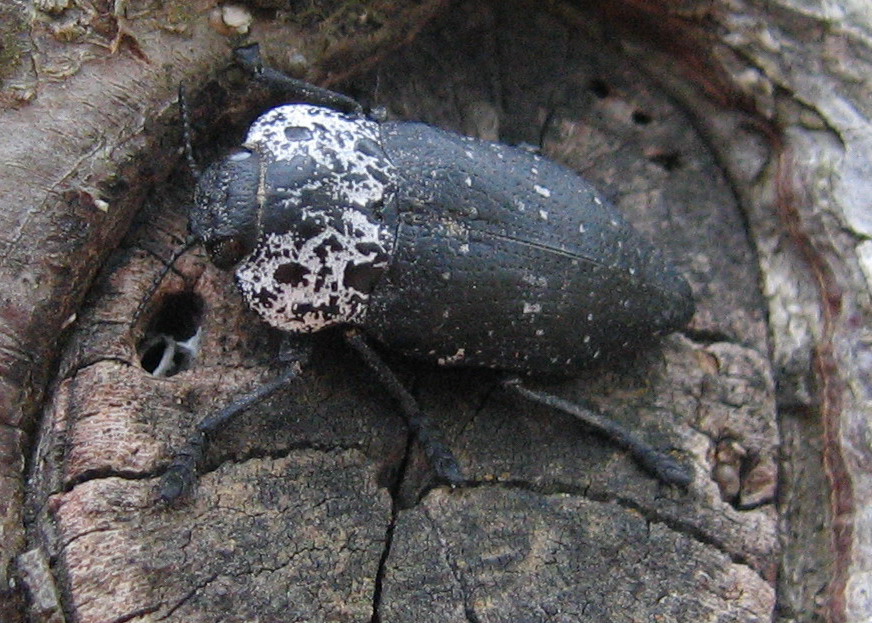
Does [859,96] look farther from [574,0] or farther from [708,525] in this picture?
[708,525]

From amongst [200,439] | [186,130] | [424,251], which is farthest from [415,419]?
[186,130]

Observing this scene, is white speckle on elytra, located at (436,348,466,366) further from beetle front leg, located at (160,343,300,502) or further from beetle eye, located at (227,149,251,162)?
beetle eye, located at (227,149,251,162)

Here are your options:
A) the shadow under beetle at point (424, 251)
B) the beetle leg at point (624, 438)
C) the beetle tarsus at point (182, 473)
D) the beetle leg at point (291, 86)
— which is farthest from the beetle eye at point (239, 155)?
the beetle leg at point (624, 438)

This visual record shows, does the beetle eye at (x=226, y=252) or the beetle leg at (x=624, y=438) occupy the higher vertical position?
the beetle eye at (x=226, y=252)

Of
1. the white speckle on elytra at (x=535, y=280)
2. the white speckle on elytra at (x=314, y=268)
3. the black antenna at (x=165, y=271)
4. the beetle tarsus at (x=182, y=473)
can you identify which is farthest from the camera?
the white speckle on elytra at (x=535, y=280)

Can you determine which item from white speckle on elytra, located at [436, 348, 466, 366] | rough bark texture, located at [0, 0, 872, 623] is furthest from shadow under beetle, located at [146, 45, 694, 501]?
rough bark texture, located at [0, 0, 872, 623]

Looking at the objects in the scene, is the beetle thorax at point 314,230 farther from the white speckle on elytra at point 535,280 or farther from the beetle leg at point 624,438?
the beetle leg at point 624,438

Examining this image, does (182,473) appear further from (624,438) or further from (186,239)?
(624,438)
